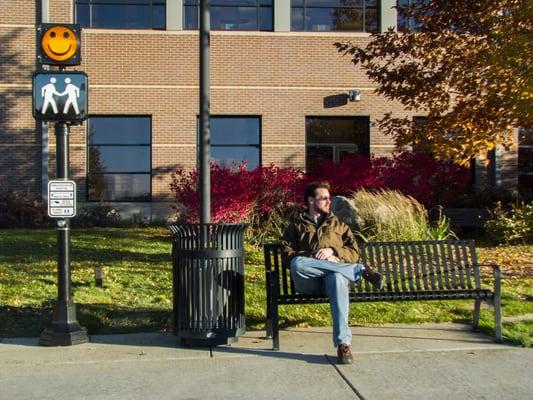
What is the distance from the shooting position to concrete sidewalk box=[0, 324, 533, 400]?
14.7ft

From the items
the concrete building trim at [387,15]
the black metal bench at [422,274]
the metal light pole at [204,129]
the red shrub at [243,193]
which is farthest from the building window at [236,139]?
the black metal bench at [422,274]

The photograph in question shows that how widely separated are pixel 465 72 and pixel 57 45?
5836mm

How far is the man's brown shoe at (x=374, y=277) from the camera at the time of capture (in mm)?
5457

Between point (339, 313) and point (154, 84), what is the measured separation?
13173 mm

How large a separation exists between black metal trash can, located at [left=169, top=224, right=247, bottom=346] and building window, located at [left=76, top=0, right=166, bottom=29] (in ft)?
42.8

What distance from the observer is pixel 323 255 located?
5453 millimetres

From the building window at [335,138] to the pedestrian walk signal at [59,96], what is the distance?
12162 millimetres

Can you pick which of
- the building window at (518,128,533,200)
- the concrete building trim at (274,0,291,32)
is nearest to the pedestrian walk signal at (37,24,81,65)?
the concrete building trim at (274,0,291,32)

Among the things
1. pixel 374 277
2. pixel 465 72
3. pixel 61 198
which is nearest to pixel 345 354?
pixel 374 277

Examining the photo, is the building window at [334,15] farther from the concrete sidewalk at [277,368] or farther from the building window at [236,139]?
the concrete sidewalk at [277,368]

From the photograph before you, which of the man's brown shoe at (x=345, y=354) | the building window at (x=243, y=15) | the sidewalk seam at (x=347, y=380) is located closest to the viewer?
the sidewalk seam at (x=347, y=380)

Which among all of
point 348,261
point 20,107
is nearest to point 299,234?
Answer: point 348,261

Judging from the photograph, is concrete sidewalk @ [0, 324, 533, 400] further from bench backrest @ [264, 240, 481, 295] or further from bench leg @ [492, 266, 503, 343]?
bench backrest @ [264, 240, 481, 295]

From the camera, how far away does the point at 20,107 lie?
17.0 metres
